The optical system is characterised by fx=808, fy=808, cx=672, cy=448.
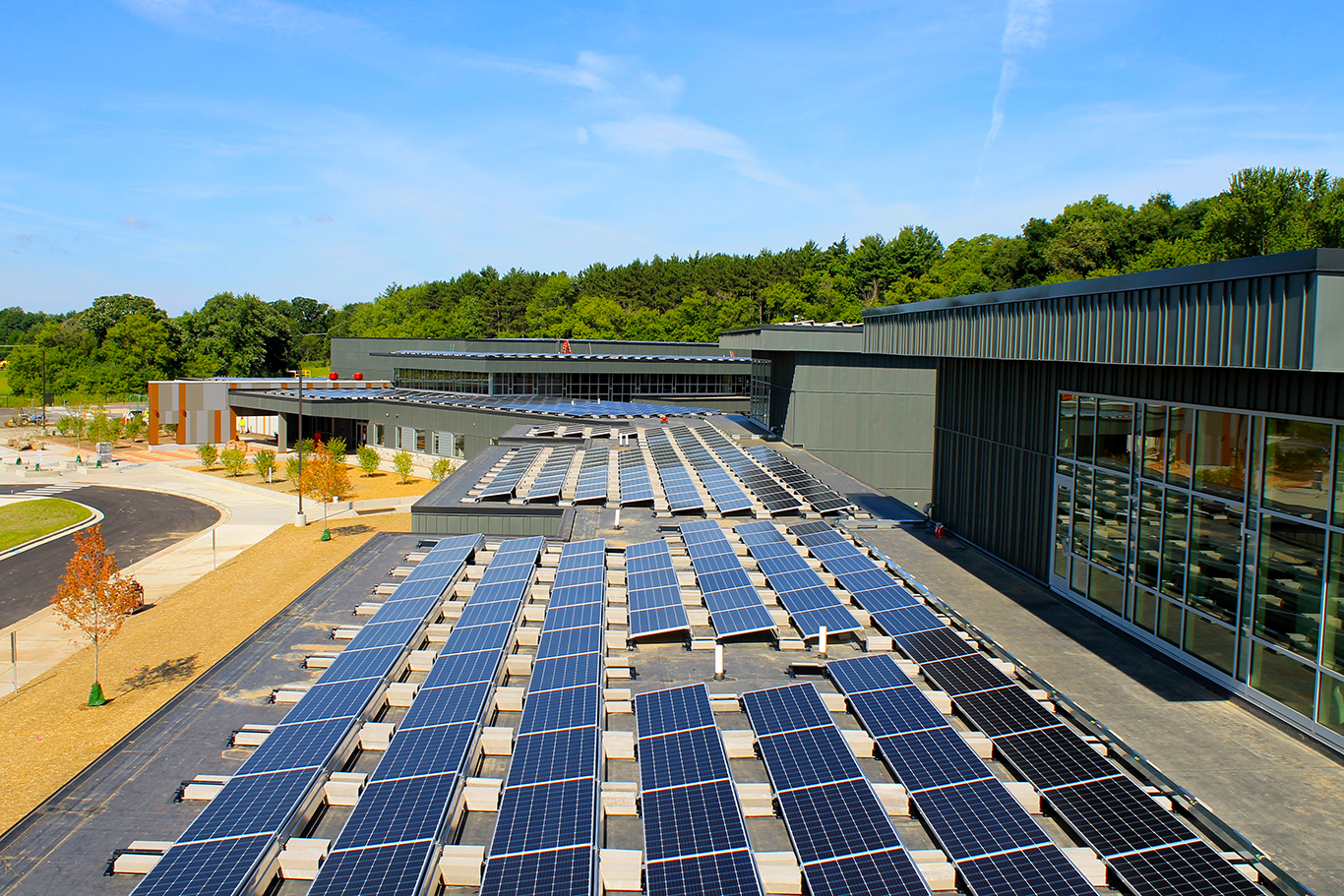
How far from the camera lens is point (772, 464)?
35.4 m

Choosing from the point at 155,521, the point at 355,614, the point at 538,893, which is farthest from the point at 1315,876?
the point at 155,521

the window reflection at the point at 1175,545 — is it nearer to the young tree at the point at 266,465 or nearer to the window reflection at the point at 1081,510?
the window reflection at the point at 1081,510

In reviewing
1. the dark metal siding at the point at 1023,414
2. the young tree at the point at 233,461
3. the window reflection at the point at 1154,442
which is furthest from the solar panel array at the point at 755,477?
the young tree at the point at 233,461

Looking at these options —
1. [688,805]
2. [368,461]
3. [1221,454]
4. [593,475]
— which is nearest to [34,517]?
[368,461]

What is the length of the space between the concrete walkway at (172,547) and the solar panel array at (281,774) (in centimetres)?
1738

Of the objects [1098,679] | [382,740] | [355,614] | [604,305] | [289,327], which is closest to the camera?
[382,740]

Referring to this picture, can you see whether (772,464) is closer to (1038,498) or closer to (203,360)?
(1038,498)

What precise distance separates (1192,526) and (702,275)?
129m

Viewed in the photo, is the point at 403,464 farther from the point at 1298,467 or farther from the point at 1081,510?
the point at 1298,467

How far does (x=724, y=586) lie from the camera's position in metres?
18.8

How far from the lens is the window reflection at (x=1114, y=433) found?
17.5 metres

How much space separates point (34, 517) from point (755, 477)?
4645 cm

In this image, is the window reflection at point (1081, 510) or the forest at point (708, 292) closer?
the window reflection at point (1081, 510)

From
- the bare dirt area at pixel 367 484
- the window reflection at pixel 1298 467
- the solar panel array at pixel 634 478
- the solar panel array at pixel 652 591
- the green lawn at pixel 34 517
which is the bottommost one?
the green lawn at pixel 34 517
